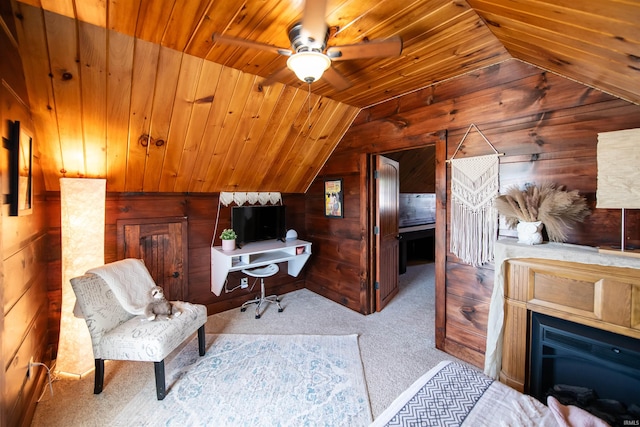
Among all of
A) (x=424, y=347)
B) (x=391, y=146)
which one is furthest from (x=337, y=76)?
(x=424, y=347)

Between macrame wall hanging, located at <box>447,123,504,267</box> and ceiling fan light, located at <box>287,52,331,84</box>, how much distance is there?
1514 millimetres

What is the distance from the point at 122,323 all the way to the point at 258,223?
184 cm

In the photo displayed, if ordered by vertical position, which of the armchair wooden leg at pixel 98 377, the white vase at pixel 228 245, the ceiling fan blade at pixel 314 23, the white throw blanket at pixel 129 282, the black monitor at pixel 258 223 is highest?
the ceiling fan blade at pixel 314 23

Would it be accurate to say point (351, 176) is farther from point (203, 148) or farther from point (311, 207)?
point (203, 148)

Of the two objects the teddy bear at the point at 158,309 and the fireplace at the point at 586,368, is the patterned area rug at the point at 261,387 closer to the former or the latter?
the teddy bear at the point at 158,309

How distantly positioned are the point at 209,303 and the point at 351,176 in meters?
2.44

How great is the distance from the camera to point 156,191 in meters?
3.06

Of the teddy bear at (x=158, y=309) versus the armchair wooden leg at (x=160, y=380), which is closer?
the armchair wooden leg at (x=160, y=380)

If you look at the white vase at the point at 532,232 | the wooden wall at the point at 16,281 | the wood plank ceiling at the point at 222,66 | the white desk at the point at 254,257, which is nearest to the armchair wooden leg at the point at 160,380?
the wooden wall at the point at 16,281

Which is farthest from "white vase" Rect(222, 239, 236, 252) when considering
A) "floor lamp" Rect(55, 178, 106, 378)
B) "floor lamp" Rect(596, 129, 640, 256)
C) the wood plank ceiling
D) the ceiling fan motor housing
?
"floor lamp" Rect(596, 129, 640, 256)

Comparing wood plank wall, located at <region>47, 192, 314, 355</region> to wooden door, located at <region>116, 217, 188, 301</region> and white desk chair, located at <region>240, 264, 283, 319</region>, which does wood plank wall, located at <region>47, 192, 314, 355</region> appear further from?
white desk chair, located at <region>240, 264, 283, 319</region>

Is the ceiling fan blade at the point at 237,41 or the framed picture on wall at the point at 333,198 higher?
the ceiling fan blade at the point at 237,41

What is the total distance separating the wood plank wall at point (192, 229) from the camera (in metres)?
2.59

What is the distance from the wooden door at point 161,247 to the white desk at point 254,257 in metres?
0.36
